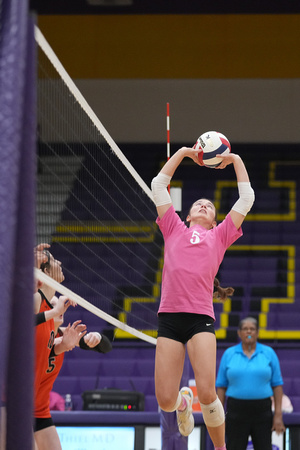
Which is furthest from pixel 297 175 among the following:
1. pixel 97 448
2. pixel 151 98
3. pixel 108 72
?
pixel 97 448

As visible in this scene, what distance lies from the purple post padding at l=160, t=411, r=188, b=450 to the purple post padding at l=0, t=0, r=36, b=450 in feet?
16.3

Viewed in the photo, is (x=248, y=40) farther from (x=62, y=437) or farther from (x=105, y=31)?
(x=62, y=437)

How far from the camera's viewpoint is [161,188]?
520cm

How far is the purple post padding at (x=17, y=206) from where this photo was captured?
184 centimetres

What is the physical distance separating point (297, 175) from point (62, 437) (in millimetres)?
9524

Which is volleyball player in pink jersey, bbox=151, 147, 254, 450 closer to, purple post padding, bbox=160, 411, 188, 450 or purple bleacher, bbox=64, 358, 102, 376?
purple post padding, bbox=160, 411, 188, 450

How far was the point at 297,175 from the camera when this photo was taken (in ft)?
52.5

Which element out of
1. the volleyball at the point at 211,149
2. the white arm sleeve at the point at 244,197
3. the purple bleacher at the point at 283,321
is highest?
the purple bleacher at the point at 283,321

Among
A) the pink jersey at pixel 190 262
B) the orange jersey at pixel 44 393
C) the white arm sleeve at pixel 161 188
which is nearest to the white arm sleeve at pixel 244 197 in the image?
the pink jersey at pixel 190 262

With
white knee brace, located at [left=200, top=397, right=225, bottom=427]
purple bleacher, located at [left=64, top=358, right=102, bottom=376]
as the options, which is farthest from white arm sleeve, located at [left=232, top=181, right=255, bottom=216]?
purple bleacher, located at [left=64, top=358, right=102, bottom=376]

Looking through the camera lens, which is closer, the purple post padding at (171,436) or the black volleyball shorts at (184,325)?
the black volleyball shorts at (184,325)

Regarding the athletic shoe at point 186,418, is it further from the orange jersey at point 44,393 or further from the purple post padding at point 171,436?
the purple post padding at point 171,436

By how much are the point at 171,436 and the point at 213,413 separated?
1.90 meters

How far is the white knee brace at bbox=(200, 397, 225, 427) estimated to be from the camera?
5016 millimetres
